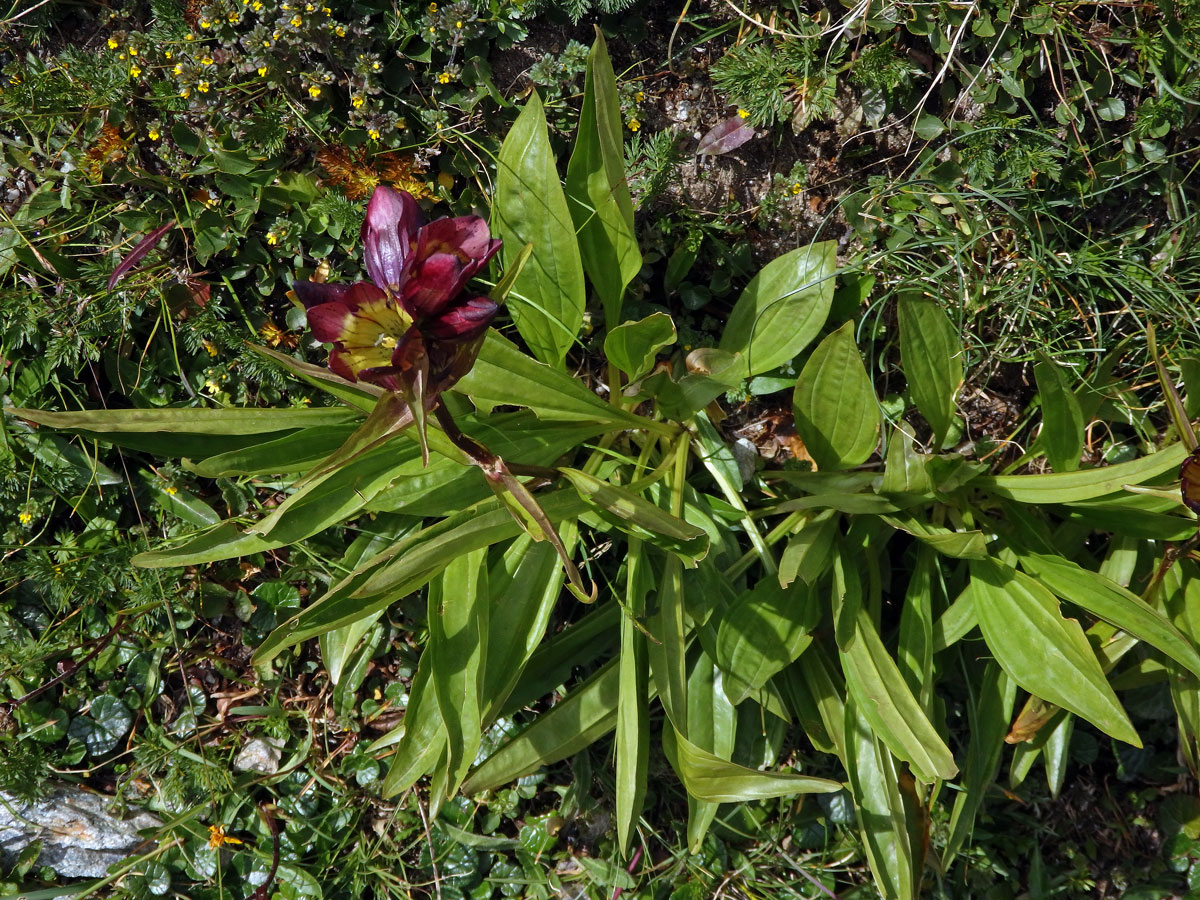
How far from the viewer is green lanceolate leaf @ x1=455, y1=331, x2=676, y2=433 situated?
151cm

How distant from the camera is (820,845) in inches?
93.3

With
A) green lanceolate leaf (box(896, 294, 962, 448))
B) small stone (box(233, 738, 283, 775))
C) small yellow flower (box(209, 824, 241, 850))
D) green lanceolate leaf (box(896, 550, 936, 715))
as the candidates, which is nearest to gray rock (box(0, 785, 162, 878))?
small yellow flower (box(209, 824, 241, 850))

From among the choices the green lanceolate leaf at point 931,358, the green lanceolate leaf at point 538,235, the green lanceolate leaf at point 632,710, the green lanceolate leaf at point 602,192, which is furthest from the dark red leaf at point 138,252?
the green lanceolate leaf at point 931,358

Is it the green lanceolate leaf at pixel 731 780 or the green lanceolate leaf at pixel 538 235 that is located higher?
the green lanceolate leaf at pixel 538 235

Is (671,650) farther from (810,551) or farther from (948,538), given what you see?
(948,538)

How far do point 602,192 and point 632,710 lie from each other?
3.34 ft

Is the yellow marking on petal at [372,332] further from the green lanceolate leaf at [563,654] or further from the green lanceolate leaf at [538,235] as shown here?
the green lanceolate leaf at [563,654]

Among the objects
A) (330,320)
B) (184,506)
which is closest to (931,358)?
(330,320)

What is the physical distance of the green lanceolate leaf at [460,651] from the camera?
5.39 feet

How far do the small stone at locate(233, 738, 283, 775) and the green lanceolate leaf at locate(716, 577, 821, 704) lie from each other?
4.16 feet

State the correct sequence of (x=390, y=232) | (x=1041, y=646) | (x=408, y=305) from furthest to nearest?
(x=1041, y=646) → (x=390, y=232) → (x=408, y=305)

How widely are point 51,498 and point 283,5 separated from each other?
1.31 metres

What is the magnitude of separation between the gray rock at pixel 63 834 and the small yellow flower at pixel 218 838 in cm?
23

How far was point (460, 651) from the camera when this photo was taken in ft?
5.55
